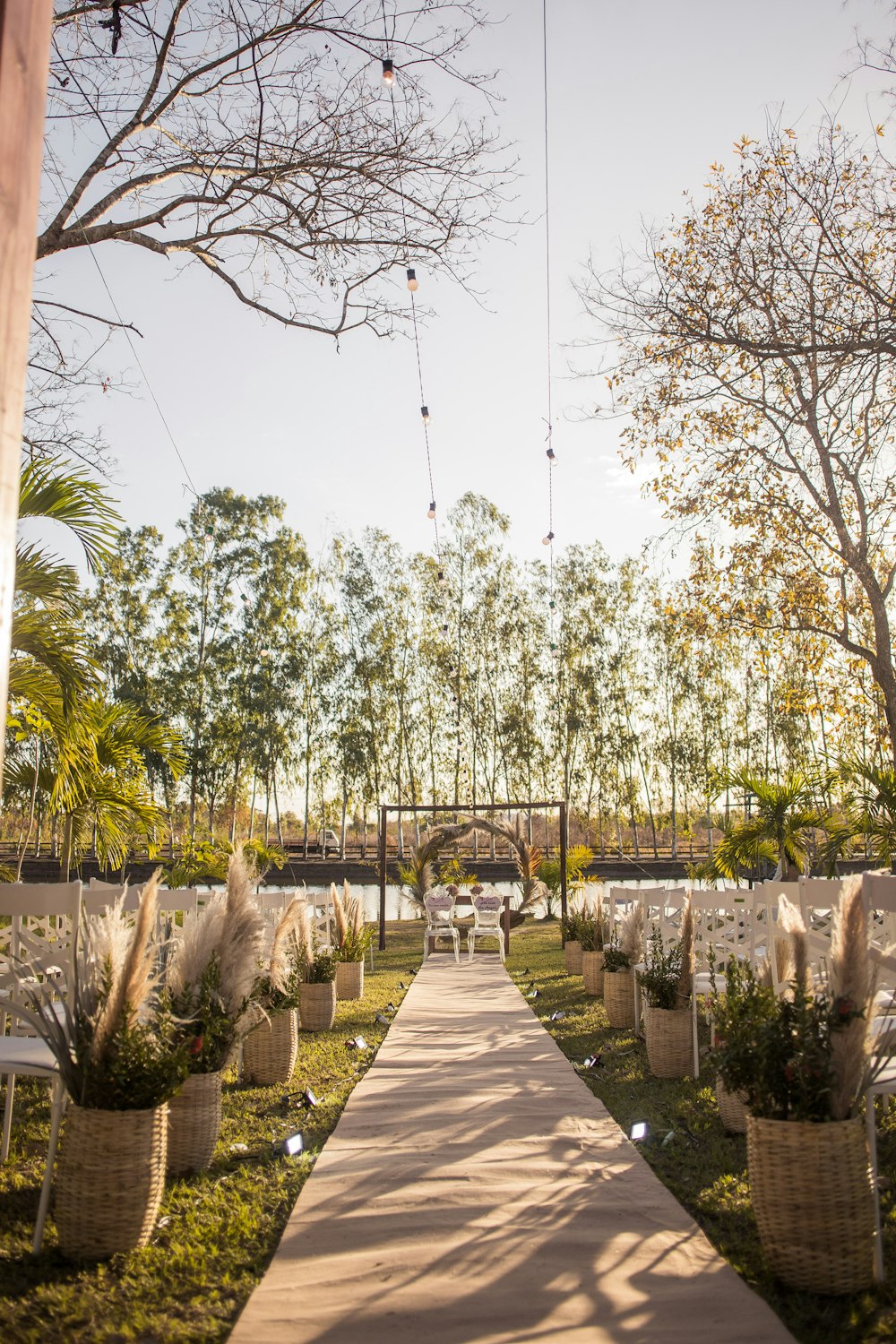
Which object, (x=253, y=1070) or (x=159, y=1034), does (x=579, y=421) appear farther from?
(x=159, y=1034)

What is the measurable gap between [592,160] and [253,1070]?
5811mm

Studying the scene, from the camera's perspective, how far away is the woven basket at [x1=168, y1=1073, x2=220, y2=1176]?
334 centimetres

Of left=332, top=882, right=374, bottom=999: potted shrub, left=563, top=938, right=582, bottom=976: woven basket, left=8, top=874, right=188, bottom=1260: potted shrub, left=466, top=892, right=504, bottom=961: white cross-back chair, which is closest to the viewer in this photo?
left=8, top=874, right=188, bottom=1260: potted shrub

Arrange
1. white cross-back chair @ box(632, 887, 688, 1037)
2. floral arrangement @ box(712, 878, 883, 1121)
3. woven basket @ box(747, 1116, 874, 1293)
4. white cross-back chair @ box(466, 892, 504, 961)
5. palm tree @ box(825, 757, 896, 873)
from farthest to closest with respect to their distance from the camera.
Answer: white cross-back chair @ box(466, 892, 504, 961)
palm tree @ box(825, 757, 896, 873)
white cross-back chair @ box(632, 887, 688, 1037)
floral arrangement @ box(712, 878, 883, 1121)
woven basket @ box(747, 1116, 874, 1293)

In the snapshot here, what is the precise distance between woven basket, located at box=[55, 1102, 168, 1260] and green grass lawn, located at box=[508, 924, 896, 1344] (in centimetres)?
161

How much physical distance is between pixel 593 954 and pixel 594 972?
17 centimetres

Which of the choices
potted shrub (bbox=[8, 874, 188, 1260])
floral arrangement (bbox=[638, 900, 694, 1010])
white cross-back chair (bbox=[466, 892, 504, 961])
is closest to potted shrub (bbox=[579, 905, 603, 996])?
floral arrangement (bbox=[638, 900, 694, 1010])

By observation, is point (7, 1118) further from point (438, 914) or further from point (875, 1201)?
point (438, 914)

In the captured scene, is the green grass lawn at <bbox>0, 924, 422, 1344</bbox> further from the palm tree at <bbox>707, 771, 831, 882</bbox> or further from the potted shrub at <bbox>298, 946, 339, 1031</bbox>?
the palm tree at <bbox>707, 771, 831, 882</bbox>

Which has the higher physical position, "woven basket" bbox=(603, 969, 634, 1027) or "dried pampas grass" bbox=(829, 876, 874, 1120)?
"dried pampas grass" bbox=(829, 876, 874, 1120)

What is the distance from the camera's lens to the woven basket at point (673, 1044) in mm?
4879

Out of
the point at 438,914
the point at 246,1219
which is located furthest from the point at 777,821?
the point at 246,1219

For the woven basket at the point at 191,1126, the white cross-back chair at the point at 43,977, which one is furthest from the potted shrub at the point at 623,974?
the white cross-back chair at the point at 43,977

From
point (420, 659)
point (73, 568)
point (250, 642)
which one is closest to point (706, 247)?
point (73, 568)
